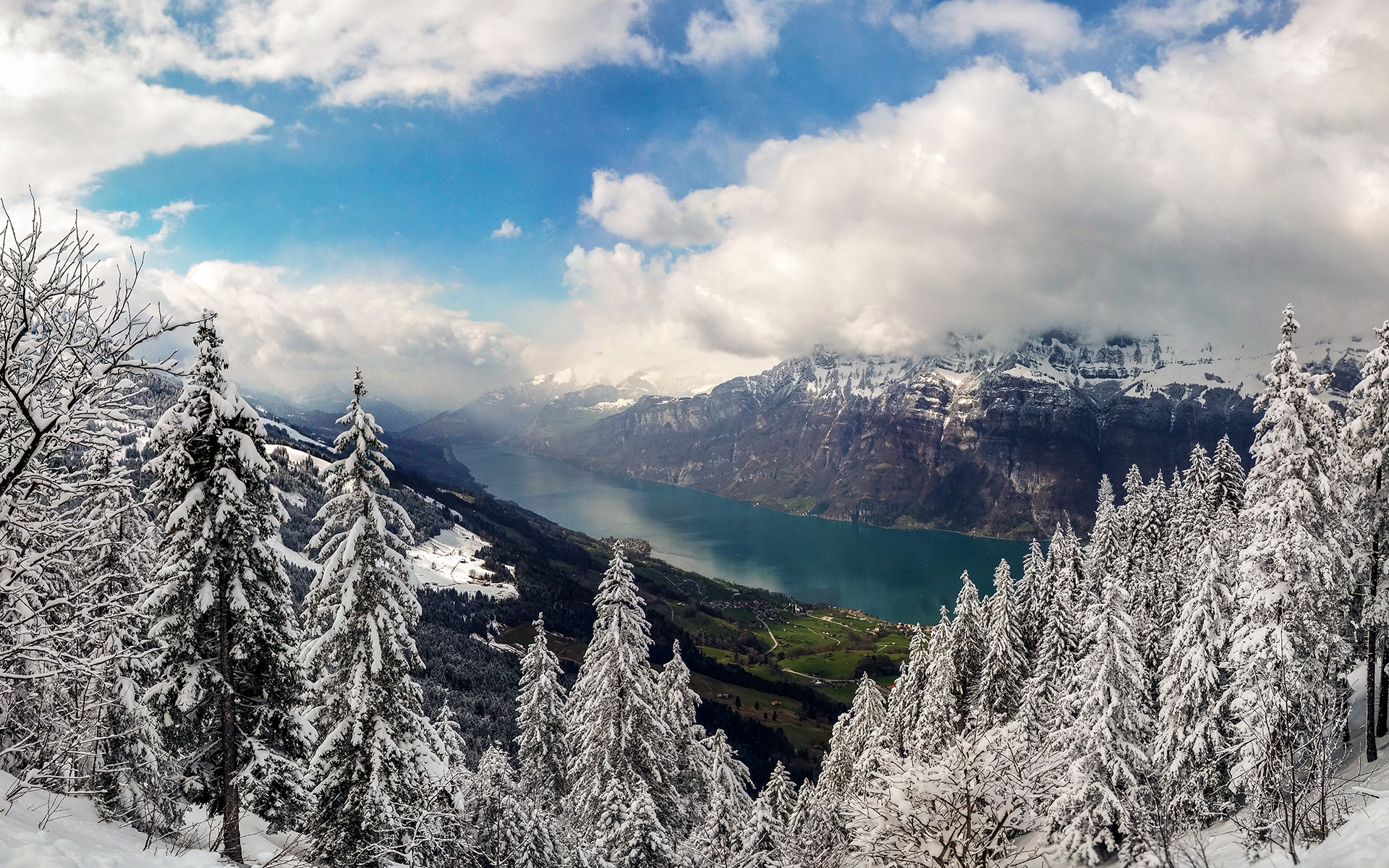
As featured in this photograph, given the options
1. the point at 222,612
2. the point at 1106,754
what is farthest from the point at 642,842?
the point at 1106,754

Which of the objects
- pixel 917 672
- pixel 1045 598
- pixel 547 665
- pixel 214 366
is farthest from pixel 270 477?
pixel 1045 598

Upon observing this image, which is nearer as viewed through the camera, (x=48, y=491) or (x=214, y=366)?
(x=48, y=491)

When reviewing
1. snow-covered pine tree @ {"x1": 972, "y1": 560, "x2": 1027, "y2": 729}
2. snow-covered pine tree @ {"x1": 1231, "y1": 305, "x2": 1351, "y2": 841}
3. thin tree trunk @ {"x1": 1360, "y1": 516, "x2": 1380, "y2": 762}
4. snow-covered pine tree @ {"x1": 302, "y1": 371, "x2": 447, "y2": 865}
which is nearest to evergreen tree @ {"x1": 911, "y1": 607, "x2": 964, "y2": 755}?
snow-covered pine tree @ {"x1": 972, "y1": 560, "x2": 1027, "y2": 729}

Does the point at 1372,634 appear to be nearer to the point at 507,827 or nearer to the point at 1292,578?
the point at 1292,578

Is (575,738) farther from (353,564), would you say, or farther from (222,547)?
(222,547)

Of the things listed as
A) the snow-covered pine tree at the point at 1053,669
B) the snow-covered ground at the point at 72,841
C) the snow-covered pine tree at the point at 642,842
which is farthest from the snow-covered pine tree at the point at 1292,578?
the snow-covered ground at the point at 72,841

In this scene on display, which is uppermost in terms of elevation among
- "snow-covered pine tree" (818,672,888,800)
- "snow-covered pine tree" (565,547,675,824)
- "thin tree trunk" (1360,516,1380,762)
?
"thin tree trunk" (1360,516,1380,762)

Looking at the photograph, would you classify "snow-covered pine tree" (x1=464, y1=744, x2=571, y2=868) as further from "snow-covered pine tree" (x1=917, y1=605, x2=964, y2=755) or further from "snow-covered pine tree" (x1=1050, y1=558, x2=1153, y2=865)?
"snow-covered pine tree" (x1=917, y1=605, x2=964, y2=755)
